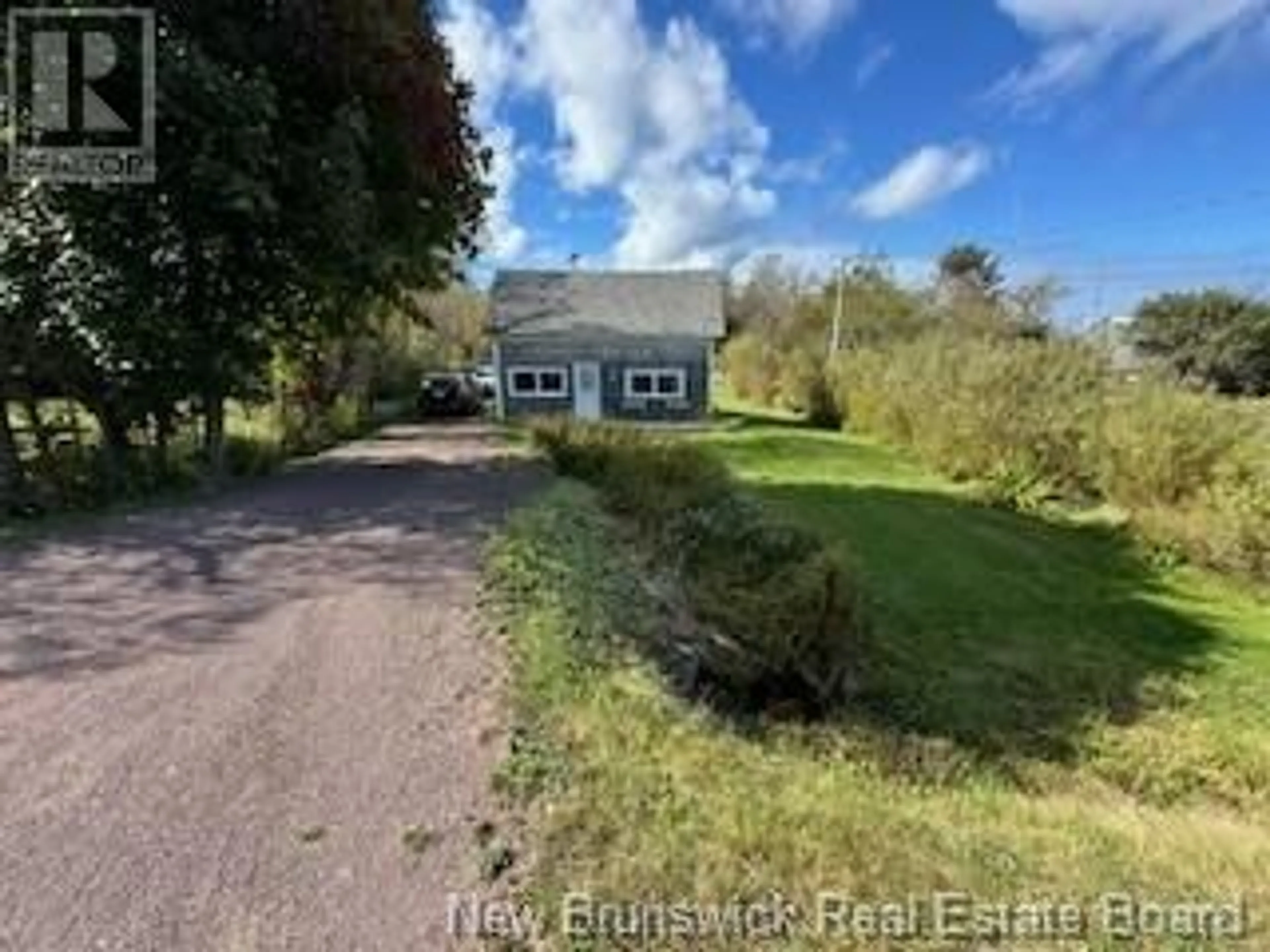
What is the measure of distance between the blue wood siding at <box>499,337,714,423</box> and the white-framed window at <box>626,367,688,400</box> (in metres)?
0.05

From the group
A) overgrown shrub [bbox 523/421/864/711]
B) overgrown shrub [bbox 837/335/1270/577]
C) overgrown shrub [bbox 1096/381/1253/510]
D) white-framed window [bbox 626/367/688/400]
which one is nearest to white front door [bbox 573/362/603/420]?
white-framed window [bbox 626/367/688/400]

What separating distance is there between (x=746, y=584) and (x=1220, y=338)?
126ft

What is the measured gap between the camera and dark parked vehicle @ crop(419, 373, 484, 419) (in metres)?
36.9

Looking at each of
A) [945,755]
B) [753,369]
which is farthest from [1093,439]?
[753,369]

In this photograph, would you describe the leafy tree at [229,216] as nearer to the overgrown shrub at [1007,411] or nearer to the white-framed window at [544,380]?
the overgrown shrub at [1007,411]

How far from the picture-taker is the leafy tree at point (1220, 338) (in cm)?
4153

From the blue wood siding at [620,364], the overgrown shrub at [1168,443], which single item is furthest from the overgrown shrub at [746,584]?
the blue wood siding at [620,364]

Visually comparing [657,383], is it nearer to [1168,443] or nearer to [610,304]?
[610,304]

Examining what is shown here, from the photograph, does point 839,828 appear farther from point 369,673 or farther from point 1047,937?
point 369,673

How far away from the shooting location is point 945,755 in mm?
8055

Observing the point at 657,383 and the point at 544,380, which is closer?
the point at 657,383

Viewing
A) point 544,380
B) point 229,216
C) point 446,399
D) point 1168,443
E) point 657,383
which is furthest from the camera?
point 544,380

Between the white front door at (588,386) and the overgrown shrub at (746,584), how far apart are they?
Result: 82.9ft

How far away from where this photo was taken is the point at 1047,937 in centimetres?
420
